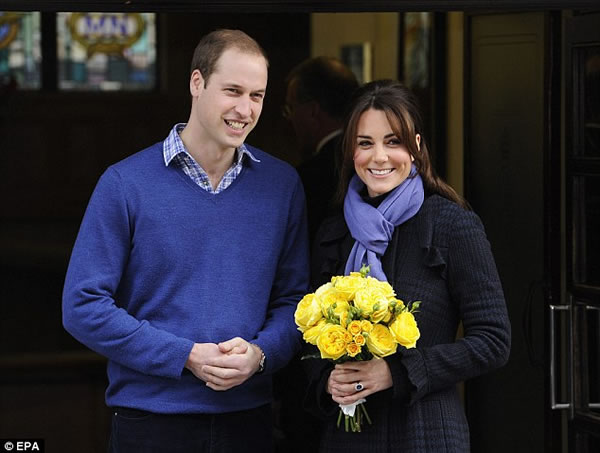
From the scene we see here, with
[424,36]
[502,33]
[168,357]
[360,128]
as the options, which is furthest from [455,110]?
[168,357]

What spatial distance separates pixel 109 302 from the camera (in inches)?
118

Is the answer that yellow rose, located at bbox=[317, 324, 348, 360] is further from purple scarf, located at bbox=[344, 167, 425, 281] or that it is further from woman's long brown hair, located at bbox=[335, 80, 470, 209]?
woman's long brown hair, located at bbox=[335, 80, 470, 209]

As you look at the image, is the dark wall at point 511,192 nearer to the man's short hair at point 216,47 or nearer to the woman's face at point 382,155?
the woman's face at point 382,155

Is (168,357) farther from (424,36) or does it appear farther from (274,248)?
(424,36)

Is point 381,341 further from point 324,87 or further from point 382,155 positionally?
point 324,87

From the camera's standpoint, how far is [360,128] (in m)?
3.08

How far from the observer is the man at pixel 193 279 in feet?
9.82

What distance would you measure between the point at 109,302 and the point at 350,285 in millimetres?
665

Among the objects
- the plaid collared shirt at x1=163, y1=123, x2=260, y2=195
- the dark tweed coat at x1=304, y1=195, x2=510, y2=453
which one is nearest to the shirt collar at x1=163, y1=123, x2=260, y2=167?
the plaid collared shirt at x1=163, y1=123, x2=260, y2=195

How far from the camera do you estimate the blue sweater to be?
299cm

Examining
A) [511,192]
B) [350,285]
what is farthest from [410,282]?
[511,192]

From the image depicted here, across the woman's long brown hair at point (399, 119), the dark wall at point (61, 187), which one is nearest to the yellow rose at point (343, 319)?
the woman's long brown hair at point (399, 119)

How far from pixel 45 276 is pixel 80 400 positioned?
904mm

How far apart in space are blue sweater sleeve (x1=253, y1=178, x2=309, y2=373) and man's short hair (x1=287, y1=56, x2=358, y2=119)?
1.52m
